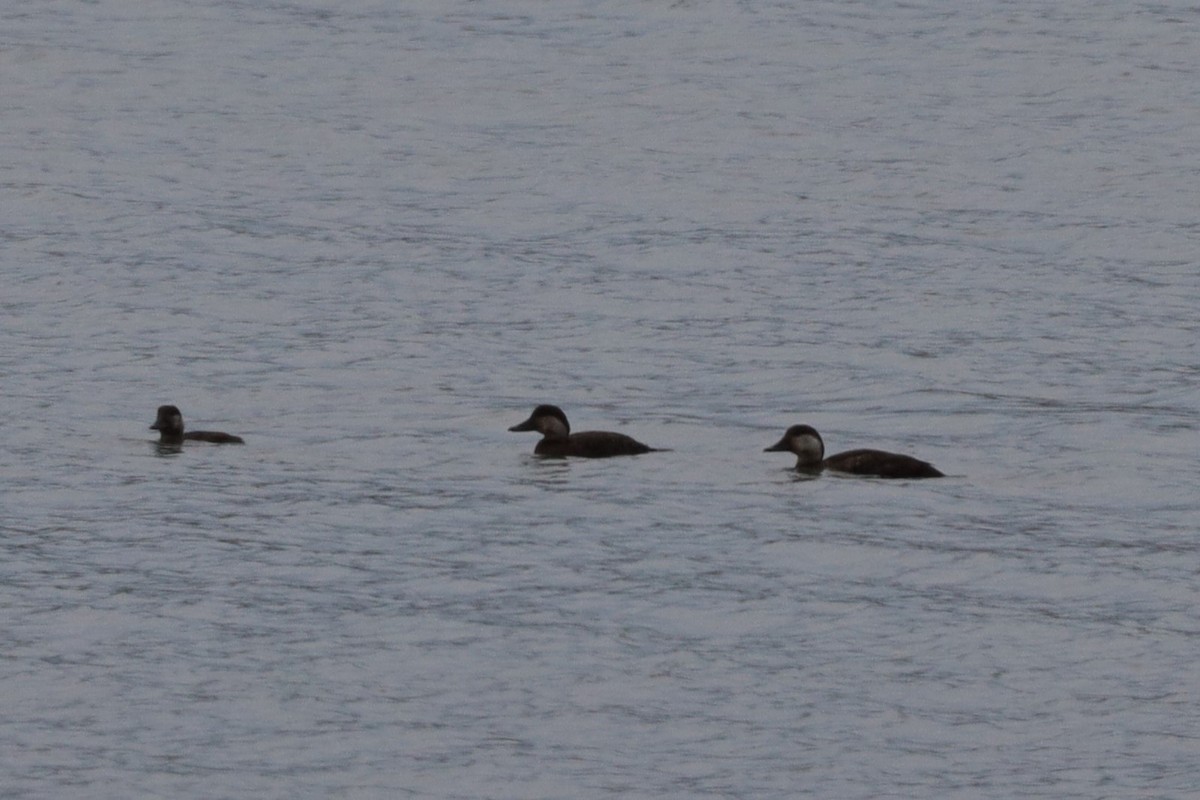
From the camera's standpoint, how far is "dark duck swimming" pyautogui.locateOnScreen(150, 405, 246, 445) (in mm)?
18906

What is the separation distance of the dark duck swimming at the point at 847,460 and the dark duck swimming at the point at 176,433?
409 cm

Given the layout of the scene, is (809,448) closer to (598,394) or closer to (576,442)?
(576,442)

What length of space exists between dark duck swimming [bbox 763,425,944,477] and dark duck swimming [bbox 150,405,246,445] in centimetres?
409

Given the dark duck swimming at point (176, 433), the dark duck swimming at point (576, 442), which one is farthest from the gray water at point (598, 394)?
the dark duck swimming at point (176, 433)

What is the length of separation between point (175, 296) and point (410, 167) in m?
7.62

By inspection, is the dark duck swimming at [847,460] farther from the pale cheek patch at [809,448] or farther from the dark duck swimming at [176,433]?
the dark duck swimming at [176,433]

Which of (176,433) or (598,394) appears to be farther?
(598,394)

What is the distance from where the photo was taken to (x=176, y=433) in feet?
62.2

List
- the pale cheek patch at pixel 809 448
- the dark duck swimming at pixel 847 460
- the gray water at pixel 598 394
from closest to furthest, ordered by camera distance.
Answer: the gray water at pixel 598 394
the dark duck swimming at pixel 847 460
the pale cheek patch at pixel 809 448

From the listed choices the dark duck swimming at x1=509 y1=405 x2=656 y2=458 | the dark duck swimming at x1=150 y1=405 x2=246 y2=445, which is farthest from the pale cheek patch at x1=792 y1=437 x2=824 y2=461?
the dark duck swimming at x1=150 y1=405 x2=246 y2=445

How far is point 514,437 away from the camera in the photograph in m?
19.7

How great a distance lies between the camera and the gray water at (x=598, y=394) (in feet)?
39.9

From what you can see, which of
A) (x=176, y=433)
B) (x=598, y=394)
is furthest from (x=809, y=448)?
(x=176, y=433)

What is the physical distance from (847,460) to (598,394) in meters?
4.21
